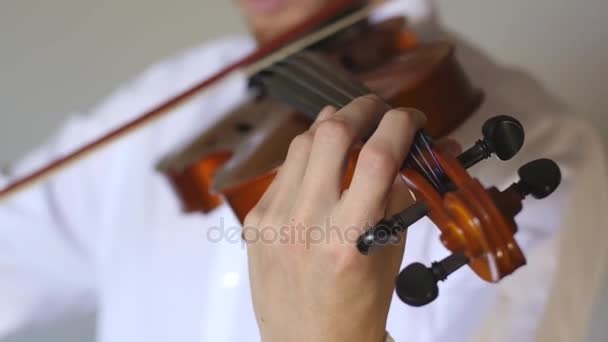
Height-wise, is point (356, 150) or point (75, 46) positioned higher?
point (75, 46)

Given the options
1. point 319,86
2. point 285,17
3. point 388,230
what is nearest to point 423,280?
point 388,230

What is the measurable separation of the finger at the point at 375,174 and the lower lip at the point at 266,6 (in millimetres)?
543

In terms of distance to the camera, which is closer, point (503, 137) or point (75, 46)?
point (503, 137)

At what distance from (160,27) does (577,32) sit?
27.5 inches

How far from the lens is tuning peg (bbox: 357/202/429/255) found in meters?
0.32

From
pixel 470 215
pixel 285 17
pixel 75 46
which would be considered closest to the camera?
pixel 470 215

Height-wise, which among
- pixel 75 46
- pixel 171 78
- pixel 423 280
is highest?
pixel 75 46

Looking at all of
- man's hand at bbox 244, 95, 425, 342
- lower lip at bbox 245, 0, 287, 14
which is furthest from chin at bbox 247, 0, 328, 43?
man's hand at bbox 244, 95, 425, 342

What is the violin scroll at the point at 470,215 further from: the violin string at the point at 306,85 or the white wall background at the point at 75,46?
the white wall background at the point at 75,46

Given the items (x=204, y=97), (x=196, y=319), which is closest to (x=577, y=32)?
(x=204, y=97)

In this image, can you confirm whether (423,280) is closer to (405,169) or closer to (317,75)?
(405,169)

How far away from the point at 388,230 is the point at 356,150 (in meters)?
0.05

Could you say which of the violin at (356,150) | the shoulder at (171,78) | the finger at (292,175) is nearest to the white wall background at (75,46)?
the shoulder at (171,78)

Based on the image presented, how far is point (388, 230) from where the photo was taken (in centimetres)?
32
